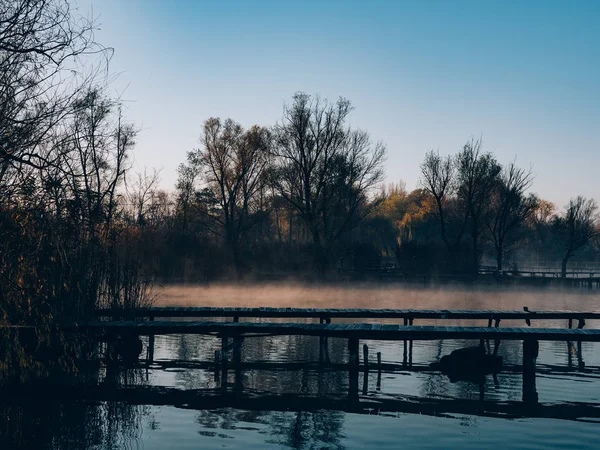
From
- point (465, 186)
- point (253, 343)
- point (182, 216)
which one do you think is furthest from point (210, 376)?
point (465, 186)

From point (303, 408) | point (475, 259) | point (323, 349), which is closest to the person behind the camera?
point (303, 408)

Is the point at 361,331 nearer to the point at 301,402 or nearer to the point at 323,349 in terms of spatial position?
the point at 301,402

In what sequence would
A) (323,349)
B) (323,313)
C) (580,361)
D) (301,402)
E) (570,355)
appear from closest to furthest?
(301,402)
(580,361)
(570,355)
(323,349)
(323,313)

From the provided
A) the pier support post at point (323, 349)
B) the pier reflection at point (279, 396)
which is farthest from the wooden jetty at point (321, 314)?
the pier reflection at point (279, 396)

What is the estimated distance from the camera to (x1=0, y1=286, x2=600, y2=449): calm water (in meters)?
11.2

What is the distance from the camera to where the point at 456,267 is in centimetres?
5694

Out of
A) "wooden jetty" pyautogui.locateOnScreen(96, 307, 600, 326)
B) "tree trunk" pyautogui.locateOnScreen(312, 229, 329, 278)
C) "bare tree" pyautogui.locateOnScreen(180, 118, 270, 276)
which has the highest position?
"bare tree" pyautogui.locateOnScreen(180, 118, 270, 276)

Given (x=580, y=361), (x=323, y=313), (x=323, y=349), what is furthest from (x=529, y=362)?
(x=323, y=313)

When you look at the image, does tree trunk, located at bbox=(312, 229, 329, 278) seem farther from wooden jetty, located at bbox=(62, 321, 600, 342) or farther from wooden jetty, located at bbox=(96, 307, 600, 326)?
wooden jetty, located at bbox=(62, 321, 600, 342)

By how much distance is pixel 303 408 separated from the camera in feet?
43.9

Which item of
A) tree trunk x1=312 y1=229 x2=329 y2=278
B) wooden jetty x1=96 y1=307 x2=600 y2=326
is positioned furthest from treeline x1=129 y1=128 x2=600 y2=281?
wooden jetty x1=96 y1=307 x2=600 y2=326

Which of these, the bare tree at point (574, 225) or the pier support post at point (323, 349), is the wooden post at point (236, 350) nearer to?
the pier support post at point (323, 349)

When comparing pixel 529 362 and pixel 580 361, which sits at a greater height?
pixel 529 362

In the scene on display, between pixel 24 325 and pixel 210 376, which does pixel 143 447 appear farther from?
pixel 210 376
